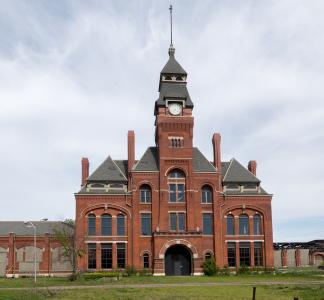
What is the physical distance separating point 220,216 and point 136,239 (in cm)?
1052

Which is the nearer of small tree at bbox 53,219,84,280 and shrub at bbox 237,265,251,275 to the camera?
small tree at bbox 53,219,84,280

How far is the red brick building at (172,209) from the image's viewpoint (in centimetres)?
5728

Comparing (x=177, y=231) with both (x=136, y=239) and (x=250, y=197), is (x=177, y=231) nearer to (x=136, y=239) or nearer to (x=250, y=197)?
(x=136, y=239)

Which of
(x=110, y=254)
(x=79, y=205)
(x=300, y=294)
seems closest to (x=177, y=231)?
(x=110, y=254)

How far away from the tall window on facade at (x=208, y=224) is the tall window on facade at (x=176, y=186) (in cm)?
355

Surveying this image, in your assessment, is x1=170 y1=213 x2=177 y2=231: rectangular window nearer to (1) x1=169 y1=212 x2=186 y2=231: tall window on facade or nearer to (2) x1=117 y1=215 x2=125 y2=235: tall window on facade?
(1) x1=169 y1=212 x2=186 y2=231: tall window on facade

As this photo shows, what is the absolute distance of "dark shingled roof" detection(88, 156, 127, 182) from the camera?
5969cm

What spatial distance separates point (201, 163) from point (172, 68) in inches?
518

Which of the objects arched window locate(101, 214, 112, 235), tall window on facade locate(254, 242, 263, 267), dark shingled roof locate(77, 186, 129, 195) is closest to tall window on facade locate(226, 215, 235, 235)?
tall window on facade locate(254, 242, 263, 267)

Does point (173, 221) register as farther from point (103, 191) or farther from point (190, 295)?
point (190, 295)

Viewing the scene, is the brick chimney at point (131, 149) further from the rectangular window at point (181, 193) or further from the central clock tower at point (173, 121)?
the rectangular window at point (181, 193)

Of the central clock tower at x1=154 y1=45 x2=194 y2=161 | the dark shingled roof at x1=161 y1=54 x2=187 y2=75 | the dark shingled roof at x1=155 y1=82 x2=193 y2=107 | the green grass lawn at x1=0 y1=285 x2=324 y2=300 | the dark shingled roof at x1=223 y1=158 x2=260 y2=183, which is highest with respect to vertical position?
the dark shingled roof at x1=161 y1=54 x2=187 y2=75

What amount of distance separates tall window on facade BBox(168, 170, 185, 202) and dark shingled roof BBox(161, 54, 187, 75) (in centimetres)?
1329

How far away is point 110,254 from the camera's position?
189ft
